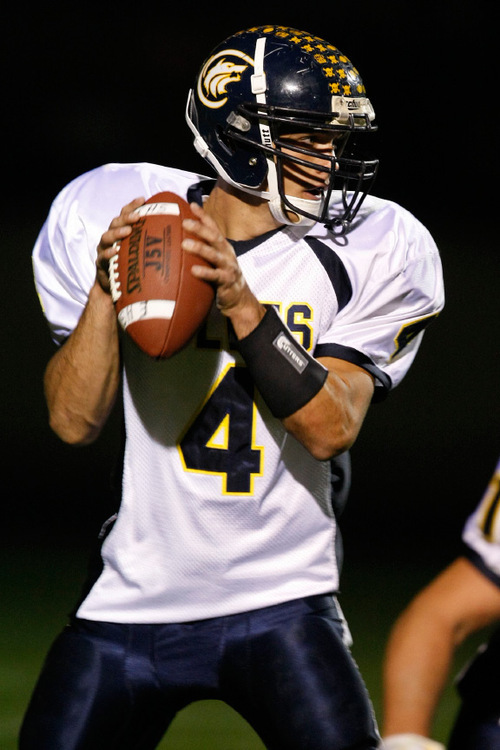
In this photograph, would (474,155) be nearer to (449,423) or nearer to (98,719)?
(449,423)

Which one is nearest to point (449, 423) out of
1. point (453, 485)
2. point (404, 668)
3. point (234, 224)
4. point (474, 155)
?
point (453, 485)

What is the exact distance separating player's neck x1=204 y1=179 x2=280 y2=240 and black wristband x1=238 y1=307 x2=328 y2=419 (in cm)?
32

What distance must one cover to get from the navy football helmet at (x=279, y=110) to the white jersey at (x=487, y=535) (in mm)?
812

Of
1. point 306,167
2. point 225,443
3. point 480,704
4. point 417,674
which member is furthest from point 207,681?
point 306,167

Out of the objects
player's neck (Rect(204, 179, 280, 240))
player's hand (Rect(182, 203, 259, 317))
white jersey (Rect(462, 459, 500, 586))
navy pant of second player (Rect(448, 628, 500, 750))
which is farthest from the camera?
player's neck (Rect(204, 179, 280, 240))

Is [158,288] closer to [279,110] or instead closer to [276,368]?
[276,368]

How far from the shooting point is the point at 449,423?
20.3 feet

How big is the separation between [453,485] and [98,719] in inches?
141

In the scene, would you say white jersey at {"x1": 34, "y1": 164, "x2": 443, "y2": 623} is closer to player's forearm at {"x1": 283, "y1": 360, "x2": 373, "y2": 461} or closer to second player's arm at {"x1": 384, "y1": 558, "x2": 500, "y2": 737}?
player's forearm at {"x1": 283, "y1": 360, "x2": 373, "y2": 461}

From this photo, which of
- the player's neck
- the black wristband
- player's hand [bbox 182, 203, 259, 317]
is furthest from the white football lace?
the player's neck

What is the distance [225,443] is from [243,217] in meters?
0.49

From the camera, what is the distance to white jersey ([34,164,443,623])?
2.12 metres

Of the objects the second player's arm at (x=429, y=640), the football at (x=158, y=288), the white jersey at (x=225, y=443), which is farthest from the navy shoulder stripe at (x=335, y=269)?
the second player's arm at (x=429, y=640)

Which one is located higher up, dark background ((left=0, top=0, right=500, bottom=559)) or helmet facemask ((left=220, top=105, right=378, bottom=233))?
helmet facemask ((left=220, top=105, right=378, bottom=233))
